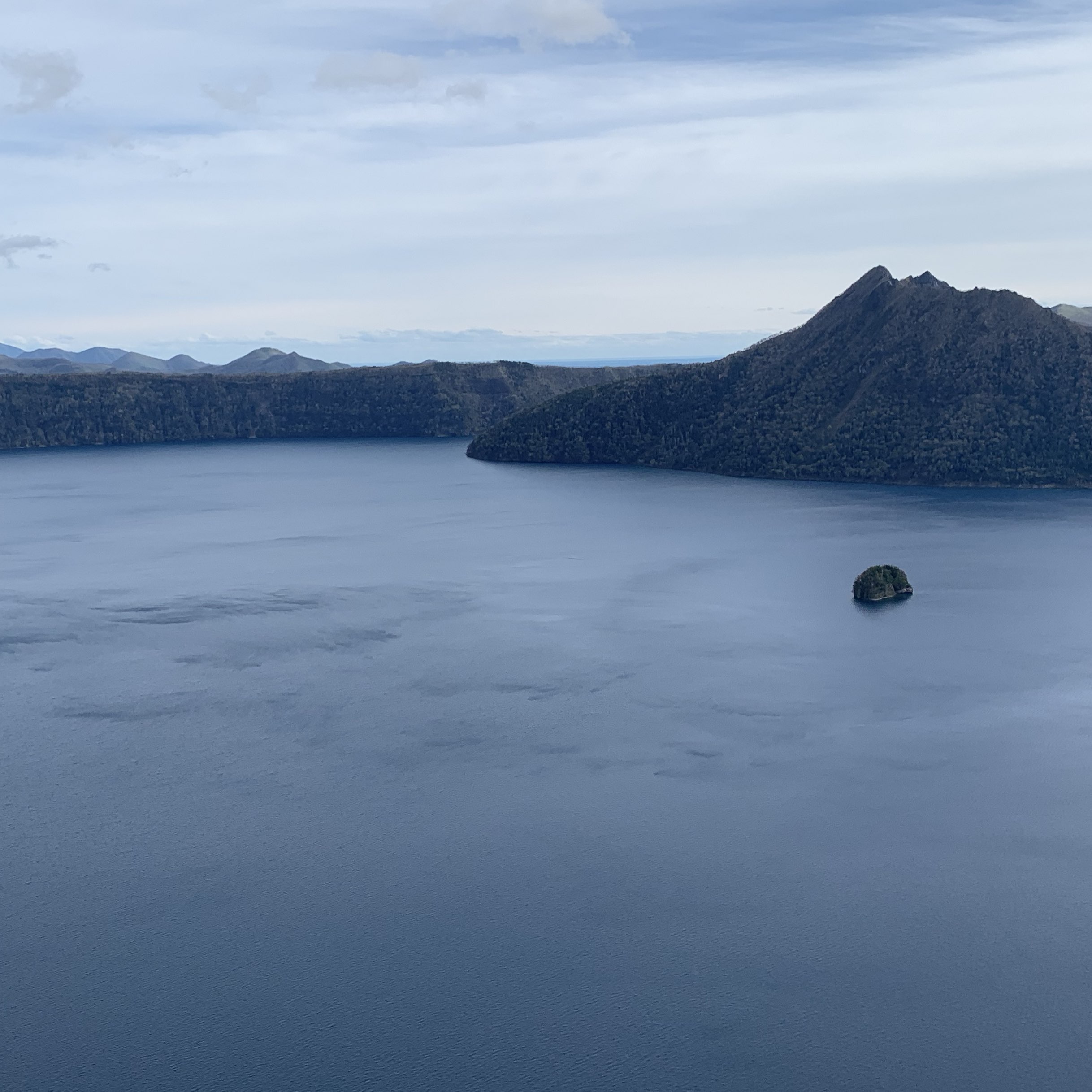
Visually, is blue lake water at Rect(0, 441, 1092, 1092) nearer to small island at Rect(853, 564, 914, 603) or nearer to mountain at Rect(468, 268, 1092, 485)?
small island at Rect(853, 564, 914, 603)

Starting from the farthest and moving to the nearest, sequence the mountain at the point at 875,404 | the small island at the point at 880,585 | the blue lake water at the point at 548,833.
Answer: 1. the mountain at the point at 875,404
2. the small island at the point at 880,585
3. the blue lake water at the point at 548,833

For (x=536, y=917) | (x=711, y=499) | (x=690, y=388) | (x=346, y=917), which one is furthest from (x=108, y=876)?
(x=690, y=388)

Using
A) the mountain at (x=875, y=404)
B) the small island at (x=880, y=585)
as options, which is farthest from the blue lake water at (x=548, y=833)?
the mountain at (x=875, y=404)

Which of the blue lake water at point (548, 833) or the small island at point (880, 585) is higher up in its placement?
the small island at point (880, 585)

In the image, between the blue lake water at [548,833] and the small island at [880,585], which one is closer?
the blue lake water at [548,833]

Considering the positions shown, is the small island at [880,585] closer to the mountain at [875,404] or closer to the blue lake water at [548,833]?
the blue lake water at [548,833]

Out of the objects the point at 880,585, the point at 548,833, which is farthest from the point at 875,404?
the point at 548,833
